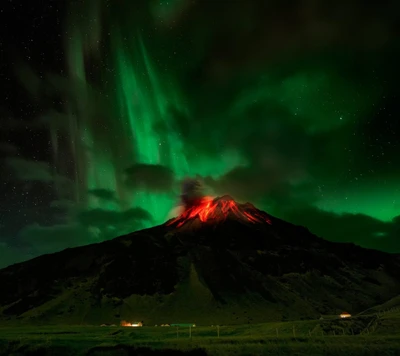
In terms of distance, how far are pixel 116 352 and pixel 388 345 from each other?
4476cm

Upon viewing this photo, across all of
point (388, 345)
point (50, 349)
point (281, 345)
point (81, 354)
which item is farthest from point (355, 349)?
point (50, 349)

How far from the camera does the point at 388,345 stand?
211 ft

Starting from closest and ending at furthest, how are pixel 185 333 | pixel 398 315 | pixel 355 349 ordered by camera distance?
1. pixel 355 349
2. pixel 398 315
3. pixel 185 333

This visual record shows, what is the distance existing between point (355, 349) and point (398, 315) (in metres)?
37.8

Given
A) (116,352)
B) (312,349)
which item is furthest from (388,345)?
(116,352)

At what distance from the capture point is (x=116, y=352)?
6988 centimetres

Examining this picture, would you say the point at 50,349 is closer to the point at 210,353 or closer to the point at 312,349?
the point at 210,353

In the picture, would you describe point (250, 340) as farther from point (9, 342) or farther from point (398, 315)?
point (9, 342)

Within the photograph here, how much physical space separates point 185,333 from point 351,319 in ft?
153

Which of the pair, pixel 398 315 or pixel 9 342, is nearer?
pixel 9 342

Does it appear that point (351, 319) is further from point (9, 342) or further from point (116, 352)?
point (9, 342)

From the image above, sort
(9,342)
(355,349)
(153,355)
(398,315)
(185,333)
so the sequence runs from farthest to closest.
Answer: (185,333)
(398,315)
(9,342)
(153,355)
(355,349)

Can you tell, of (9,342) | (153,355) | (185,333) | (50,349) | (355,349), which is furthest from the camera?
(185,333)

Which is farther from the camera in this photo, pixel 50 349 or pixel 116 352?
pixel 50 349
